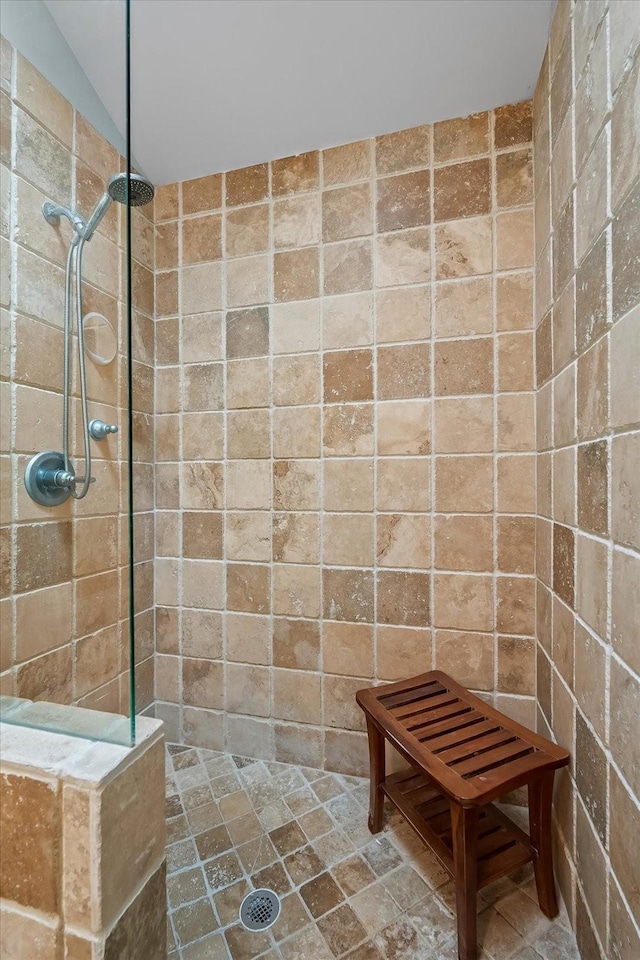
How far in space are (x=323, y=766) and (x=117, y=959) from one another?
863 millimetres

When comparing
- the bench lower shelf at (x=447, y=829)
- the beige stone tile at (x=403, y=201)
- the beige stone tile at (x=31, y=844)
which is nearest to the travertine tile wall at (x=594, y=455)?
the bench lower shelf at (x=447, y=829)

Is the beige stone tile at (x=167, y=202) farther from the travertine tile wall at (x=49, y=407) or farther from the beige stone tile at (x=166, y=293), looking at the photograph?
the travertine tile wall at (x=49, y=407)

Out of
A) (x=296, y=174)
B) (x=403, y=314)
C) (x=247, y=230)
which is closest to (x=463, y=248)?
(x=403, y=314)

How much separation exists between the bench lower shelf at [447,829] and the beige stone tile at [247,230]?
1.53 meters

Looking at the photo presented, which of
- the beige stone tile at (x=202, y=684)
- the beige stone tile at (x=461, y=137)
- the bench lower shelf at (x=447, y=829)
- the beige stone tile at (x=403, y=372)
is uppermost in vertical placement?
the beige stone tile at (x=461, y=137)

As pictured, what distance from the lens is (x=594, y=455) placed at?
72 cm

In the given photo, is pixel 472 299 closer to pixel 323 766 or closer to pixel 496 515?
pixel 496 515

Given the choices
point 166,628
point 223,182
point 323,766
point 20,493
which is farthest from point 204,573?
point 223,182

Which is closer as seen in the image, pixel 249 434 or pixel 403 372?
pixel 403 372

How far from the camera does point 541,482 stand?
1.05m

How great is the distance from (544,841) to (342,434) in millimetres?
1052

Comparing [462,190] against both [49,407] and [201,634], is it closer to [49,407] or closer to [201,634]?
[49,407]

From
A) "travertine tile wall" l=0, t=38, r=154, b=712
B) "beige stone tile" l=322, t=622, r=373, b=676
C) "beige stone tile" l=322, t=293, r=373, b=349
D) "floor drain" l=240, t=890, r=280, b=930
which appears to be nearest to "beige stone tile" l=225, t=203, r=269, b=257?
"beige stone tile" l=322, t=293, r=373, b=349

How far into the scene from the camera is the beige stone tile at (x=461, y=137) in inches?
44.3
